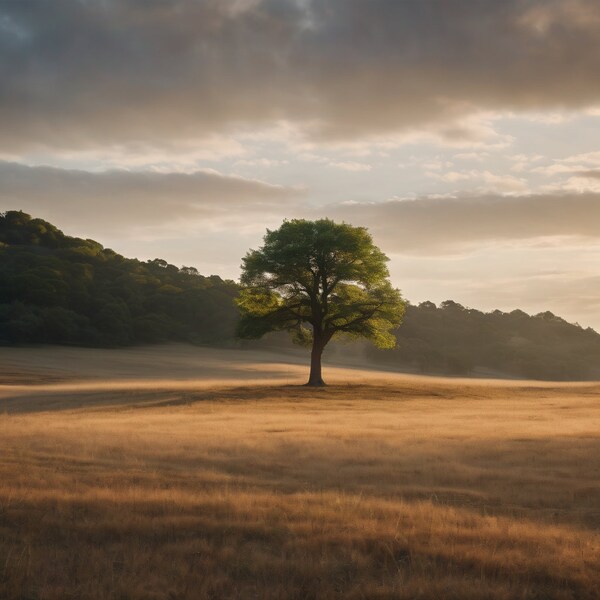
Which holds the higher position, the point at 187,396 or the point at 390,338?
the point at 390,338

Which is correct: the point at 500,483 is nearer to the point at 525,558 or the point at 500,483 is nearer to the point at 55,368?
the point at 525,558

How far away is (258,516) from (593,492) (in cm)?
739

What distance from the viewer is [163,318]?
4528 inches

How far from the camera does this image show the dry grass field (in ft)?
25.9

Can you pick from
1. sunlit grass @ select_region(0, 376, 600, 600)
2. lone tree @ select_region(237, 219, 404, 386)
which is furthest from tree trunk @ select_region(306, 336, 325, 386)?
sunlit grass @ select_region(0, 376, 600, 600)

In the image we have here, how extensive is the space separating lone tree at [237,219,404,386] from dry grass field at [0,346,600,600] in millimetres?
23102

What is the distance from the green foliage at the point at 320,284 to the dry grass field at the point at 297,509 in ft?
75.9

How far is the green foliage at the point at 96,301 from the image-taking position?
9638 centimetres

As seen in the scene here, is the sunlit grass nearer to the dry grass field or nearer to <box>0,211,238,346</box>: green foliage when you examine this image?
the dry grass field

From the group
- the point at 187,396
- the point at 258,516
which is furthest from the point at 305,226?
the point at 258,516

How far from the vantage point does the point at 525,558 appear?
28.5 ft

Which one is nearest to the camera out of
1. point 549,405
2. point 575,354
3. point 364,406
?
point 364,406

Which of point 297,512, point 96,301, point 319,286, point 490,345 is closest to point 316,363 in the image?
point 319,286

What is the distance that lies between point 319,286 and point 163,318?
64.9 m
